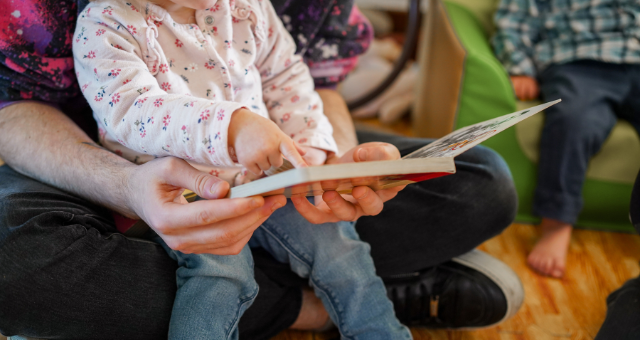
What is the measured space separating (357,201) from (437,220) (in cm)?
28

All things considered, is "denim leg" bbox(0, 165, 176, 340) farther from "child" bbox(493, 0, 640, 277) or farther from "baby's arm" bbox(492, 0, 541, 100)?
"baby's arm" bbox(492, 0, 541, 100)

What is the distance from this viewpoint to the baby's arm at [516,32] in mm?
1404

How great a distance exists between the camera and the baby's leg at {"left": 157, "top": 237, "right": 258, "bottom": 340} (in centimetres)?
66

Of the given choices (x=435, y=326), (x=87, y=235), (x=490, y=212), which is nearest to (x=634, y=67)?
(x=490, y=212)

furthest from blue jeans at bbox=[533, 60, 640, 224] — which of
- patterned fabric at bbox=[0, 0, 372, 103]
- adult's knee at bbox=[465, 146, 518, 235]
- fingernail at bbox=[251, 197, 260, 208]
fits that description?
patterned fabric at bbox=[0, 0, 372, 103]

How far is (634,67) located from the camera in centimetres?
130

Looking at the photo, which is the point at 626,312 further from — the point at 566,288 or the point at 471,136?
the point at 471,136

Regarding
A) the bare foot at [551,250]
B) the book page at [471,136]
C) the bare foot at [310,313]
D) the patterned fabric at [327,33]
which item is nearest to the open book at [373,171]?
the book page at [471,136]

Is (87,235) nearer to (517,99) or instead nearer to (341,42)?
(341,42)

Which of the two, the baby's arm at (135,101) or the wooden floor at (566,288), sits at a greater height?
the baby's arm at (135,101)

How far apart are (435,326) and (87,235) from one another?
65 centimetres

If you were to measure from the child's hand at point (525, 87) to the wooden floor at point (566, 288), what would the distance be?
14.2 inches

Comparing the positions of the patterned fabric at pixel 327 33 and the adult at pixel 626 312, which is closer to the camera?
the adult at pixel 626 312

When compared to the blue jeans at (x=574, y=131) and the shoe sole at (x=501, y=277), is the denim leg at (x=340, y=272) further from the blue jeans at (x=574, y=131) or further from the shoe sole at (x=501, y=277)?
the blue jeans at (x=574, y=131)
